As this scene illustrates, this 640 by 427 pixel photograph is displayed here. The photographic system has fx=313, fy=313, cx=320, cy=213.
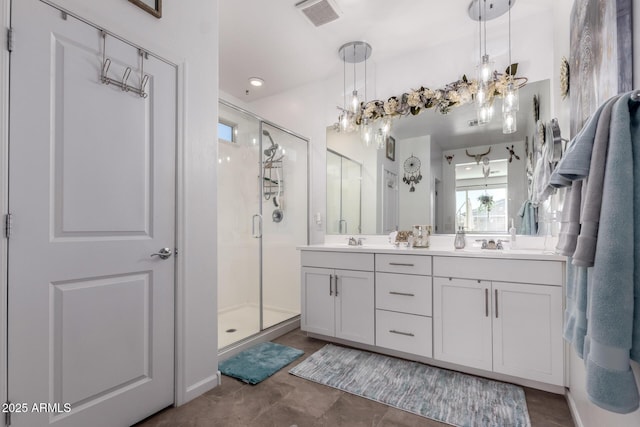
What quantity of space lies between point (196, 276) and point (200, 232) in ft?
0.87

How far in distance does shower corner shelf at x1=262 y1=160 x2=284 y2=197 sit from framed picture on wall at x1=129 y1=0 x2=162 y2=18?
1628 mm

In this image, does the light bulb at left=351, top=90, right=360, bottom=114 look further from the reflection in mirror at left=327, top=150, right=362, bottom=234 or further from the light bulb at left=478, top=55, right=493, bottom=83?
the light bulb at left=478, top=55, right=493, bottom=83

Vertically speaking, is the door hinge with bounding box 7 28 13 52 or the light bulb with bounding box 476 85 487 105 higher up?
the light bulb with bounding box 476 85 487 105

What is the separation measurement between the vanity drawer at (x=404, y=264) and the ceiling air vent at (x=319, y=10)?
1.87 metres

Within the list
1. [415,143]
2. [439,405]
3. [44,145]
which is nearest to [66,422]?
[44,145]

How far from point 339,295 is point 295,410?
1005 millimetres

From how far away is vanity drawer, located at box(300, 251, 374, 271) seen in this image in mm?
2498

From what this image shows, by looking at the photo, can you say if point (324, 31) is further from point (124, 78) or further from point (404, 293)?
point (404, 293)

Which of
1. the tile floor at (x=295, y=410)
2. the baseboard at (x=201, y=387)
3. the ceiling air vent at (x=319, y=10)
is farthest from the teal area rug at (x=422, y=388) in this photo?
the ceiling air vent at (x=319, y=10)

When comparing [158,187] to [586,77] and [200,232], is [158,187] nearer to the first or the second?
[200,232]

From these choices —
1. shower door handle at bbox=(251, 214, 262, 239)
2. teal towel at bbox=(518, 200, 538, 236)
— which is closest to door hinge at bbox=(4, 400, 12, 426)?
shower door handle at bbox=(251, 214, 262, 239)

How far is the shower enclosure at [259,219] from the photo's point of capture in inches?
121

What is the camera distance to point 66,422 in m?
1.35

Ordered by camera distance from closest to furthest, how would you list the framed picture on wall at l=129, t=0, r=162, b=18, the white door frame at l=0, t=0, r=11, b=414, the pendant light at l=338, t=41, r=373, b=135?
the white door frame at l=0, t=0, r=11, b=414
the framed picture on wall at l=129, t=0, r=162, b=18
the pendant light at l=338, t=41, r=373, b=135
